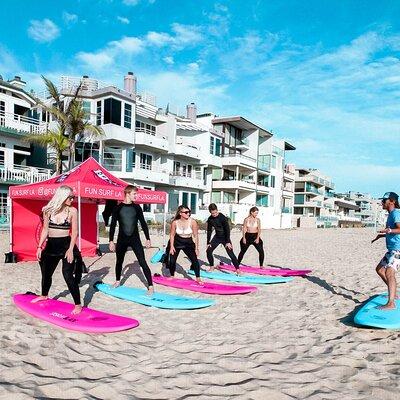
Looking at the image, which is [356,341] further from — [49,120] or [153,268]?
[49,120]

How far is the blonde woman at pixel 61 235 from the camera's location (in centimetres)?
508

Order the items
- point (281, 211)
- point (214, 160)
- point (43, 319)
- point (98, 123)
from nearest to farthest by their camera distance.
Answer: point (43, 319) < point (98, 123) < point (214, 160) < point (281, 211)

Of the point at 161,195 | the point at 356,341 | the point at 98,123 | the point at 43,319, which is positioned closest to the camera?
the point at 356,341

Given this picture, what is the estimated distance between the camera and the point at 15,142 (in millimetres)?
24531

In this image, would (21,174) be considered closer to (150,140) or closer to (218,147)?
(150,140)

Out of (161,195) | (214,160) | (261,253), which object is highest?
(214,160)

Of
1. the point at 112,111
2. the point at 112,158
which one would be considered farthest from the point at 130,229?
the point at 112,111

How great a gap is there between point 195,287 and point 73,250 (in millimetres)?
3270

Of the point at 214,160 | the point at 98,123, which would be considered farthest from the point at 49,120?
the point at 214,160

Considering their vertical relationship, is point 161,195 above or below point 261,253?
above

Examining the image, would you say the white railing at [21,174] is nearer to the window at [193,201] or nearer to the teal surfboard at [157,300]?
the window at [193,201]

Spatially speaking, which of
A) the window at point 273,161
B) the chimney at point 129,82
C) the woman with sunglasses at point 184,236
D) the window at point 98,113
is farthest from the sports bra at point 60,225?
the window at point 273,161

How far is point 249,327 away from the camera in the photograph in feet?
17.6

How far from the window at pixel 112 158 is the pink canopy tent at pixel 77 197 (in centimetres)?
1483
